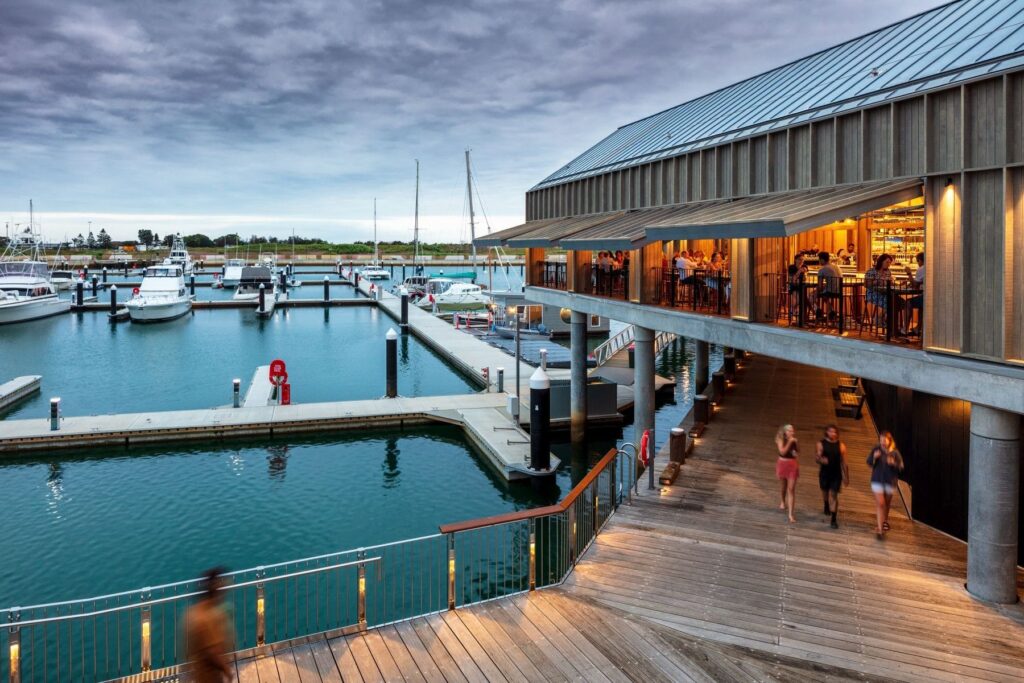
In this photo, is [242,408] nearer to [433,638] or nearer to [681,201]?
[681,201]

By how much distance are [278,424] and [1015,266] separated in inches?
848

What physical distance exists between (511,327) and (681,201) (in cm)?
3157

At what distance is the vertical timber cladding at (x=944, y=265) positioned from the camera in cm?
1009

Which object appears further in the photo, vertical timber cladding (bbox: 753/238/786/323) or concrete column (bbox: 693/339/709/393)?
concrete column (bbox: 693/339/709/393)

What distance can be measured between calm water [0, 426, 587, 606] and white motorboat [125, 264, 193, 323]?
41.9 meters

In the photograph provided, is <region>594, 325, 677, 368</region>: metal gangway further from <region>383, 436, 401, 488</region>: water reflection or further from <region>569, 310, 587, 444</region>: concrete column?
<region>383, 436, 401, 488</region>: water reflection

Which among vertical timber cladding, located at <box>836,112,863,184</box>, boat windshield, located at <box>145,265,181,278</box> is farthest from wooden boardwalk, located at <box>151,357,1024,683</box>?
boat windshield, located at <box>145,265,181,278</box>

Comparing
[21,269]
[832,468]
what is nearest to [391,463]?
[832,468]

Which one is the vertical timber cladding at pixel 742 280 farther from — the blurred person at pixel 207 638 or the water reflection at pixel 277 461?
the water reflection at pixel 277 461

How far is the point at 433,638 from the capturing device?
848 cm

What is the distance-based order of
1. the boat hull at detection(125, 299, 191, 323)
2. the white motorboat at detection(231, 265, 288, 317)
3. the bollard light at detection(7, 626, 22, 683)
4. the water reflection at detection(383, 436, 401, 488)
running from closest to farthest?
the bollard light at detection(7, 626, 22, 683) < the water reflection at detection(383, 436, 401, 488) < the boat hull at detection(125, 299, 191, 323) < the white motorboat at detection(231, 265, 288, 317)

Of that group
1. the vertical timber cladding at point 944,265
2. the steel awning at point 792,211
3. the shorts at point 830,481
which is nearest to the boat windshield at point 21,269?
the steel awning at point 792,211

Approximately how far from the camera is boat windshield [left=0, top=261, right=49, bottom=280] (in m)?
64.5

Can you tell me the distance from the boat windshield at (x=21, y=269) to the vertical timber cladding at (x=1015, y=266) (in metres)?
73.9
